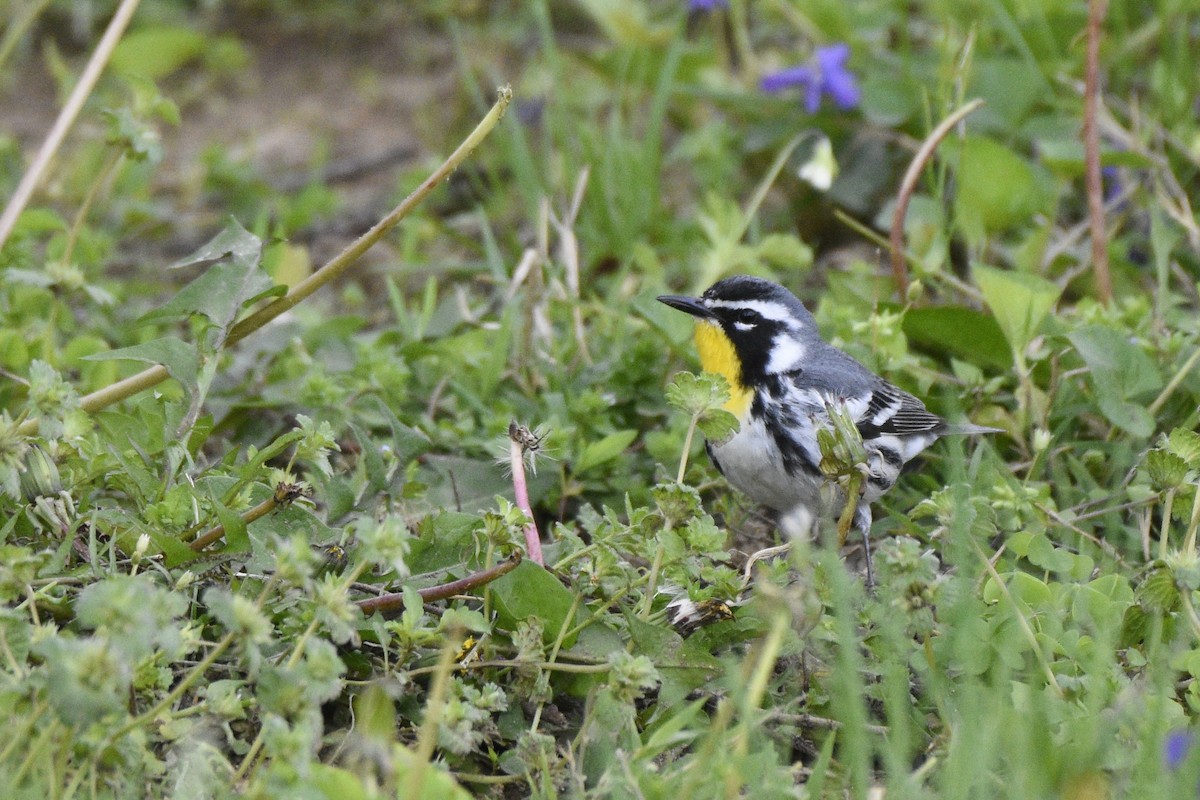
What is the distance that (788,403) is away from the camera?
11.8 ft

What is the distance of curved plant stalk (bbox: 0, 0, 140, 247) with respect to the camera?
3.00 m

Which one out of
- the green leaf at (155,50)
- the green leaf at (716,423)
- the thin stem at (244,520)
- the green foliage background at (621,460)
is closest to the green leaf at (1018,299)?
the green foliage background at (621,460)

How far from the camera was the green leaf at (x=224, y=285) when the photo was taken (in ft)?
9.51

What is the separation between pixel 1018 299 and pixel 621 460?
1169mm

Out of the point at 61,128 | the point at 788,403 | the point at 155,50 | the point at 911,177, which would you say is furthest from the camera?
the point at 155,50

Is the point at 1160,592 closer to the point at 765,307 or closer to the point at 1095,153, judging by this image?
the point at 765,307

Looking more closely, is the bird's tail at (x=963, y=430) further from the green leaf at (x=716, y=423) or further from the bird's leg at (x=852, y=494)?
the green leaf at (x=716, y=423)

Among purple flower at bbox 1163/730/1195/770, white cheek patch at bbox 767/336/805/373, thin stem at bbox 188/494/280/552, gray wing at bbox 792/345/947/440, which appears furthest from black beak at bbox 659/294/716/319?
purple flower at bbox 1163/730/1195/770

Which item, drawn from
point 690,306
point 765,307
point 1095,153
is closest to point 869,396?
point 765,307

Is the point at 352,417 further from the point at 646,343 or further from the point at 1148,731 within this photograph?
the point at 1148,731

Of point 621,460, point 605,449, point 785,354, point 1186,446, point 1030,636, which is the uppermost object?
point 1186,446

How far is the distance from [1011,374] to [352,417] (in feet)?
6.22

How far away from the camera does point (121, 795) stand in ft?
7.17

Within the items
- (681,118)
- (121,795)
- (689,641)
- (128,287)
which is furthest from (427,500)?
(681,118)
